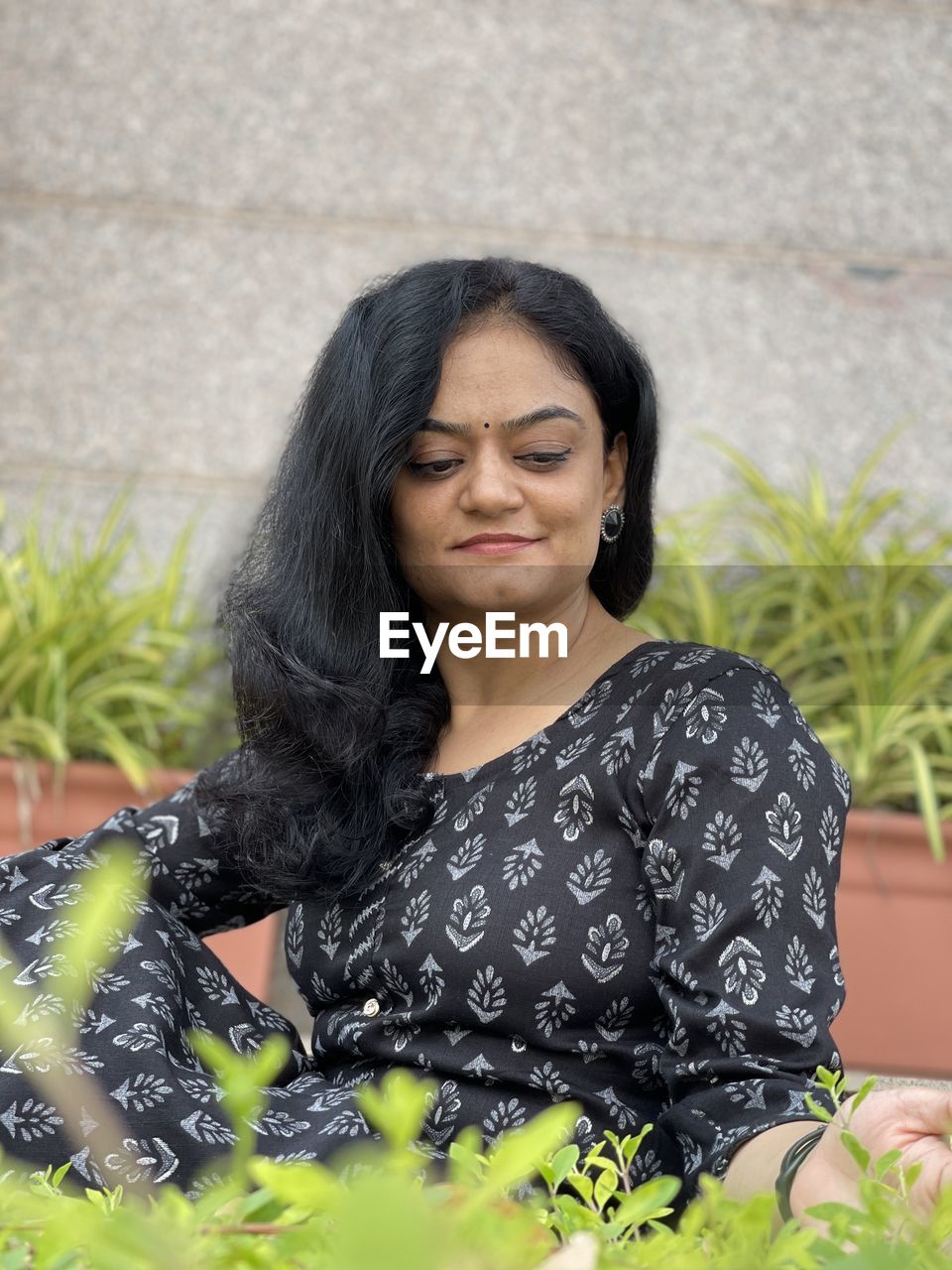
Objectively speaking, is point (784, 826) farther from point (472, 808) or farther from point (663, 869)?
point (472, 808)

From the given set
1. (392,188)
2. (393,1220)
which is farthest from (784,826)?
(392,188)

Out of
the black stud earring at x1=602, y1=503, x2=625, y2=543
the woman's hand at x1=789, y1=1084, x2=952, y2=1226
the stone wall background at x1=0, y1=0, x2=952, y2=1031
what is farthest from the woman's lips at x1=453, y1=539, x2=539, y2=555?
the stone wall background at x1=0, y1=0, x2=952, y2=1031

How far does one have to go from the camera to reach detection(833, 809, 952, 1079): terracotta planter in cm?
271

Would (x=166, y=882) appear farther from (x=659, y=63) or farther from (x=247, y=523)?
(x=659, y=63)

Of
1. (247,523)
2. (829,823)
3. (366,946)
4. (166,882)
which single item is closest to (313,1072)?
(366,946)

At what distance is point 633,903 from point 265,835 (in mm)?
521

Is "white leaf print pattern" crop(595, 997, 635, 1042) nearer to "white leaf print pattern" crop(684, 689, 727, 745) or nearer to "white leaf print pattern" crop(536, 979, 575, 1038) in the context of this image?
"white leaf print pattern" crop(536, 979, 575, 1038)

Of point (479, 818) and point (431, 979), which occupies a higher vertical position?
point (479, 818)

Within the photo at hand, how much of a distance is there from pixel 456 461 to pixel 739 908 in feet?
2.08

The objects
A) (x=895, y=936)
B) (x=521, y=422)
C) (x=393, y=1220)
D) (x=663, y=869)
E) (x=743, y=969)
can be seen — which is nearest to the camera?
(x=393, y=1220)

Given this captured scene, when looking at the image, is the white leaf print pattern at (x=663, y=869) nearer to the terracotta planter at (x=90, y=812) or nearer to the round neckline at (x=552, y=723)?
the round neckline at (x=552, y=723)

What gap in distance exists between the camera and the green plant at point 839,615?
113 inches

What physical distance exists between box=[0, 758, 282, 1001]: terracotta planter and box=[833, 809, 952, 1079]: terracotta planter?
43.1 inches

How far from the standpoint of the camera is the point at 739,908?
1354 mm
